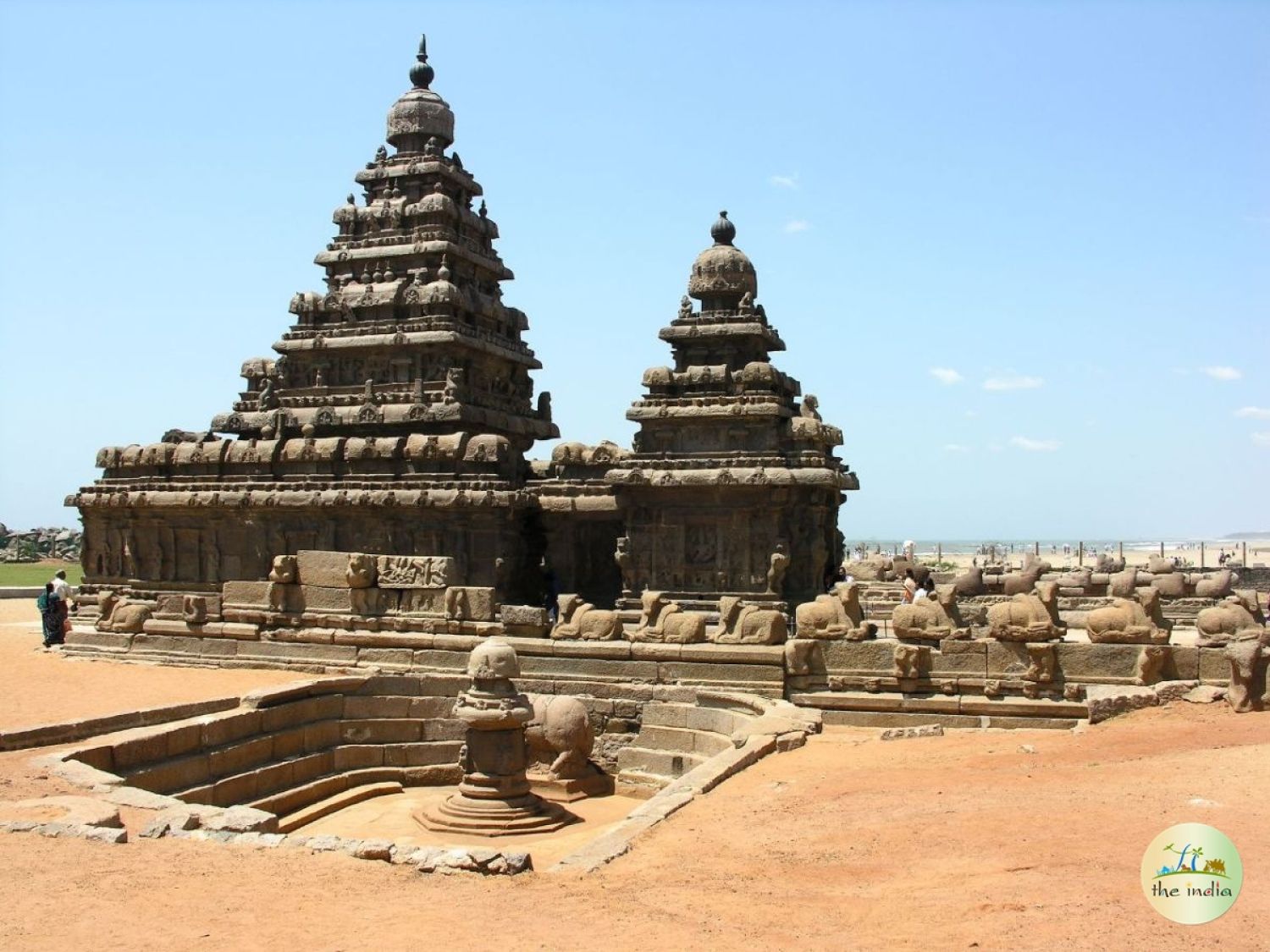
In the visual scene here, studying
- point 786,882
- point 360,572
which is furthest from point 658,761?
point 786,882

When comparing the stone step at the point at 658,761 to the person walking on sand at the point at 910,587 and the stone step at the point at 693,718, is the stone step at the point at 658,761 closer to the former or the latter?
the stone step at the point at 693,718

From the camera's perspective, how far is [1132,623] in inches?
552

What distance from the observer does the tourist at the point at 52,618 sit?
74.7ft

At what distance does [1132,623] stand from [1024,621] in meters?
1.22

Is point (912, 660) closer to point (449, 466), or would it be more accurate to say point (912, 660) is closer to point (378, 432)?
point (449, 466)

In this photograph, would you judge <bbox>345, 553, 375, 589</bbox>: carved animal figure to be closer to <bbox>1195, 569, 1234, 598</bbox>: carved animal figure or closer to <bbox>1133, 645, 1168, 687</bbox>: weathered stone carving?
<bbox>1133, 645, 1168, 687</bbox>: weathered stone carving

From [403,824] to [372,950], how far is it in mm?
7450

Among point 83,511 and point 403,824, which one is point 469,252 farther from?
point 403,824

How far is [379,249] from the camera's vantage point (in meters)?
28.2

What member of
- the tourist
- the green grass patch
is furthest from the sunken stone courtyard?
the green grass patch

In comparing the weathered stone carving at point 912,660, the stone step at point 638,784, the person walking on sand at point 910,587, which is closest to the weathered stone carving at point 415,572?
the stone step at point 638,784

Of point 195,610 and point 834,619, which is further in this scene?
point 195,610

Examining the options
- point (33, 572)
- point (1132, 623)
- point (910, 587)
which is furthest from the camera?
point (33, 572)

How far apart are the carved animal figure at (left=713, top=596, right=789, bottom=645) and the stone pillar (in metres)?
3.62
